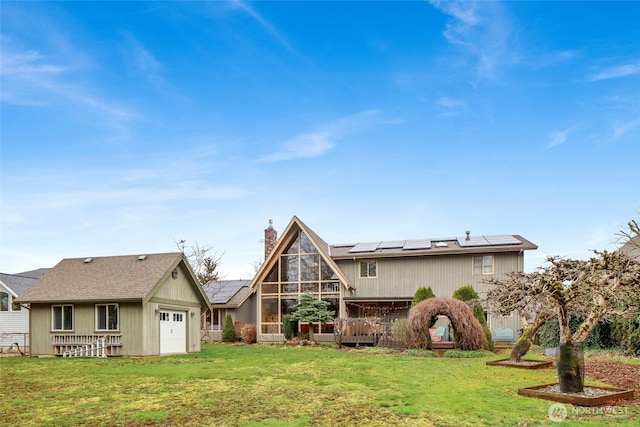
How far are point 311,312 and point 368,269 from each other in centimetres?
423

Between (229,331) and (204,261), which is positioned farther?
(204,261)

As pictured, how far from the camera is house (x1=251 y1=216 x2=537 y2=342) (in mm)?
26922

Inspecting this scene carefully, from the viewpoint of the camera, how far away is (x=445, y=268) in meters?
27.5

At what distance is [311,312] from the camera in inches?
1053

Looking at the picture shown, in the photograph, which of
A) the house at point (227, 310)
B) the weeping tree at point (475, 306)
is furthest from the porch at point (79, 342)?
the weeping tree at point (475, 306)

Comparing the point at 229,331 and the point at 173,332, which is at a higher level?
the point at 173,332

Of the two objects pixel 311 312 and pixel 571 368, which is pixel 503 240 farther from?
pixel 571 368

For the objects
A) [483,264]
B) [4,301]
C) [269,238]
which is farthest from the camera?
[269,238]

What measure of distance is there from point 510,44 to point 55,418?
15545 mm

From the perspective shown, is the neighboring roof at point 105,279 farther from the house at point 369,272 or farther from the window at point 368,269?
the window at point 368,269

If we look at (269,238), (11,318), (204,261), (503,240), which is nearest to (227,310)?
(269,238)

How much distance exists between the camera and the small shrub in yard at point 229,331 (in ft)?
100

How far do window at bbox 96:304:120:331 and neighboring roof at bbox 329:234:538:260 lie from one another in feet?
38.8

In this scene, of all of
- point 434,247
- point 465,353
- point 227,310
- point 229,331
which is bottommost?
point 229,331
